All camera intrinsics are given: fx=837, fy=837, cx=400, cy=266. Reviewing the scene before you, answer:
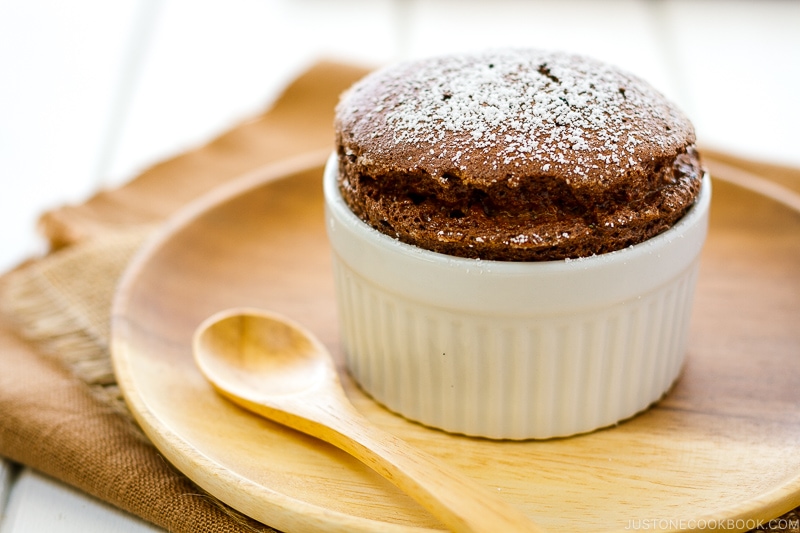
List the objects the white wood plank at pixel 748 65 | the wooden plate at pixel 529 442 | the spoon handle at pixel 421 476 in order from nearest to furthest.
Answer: the spoon handle at pixel 421 476 → the wooden plate at pixel 529 442 → the white wood plank at pixel 748 65

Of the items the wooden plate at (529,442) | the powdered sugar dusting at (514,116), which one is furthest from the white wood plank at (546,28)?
the powdered sugar dusting at (514,116)

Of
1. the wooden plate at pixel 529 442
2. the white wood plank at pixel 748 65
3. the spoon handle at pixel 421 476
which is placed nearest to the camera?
the spoon handle at pixel 421 476

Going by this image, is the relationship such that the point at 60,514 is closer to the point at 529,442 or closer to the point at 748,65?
the point at 529,442

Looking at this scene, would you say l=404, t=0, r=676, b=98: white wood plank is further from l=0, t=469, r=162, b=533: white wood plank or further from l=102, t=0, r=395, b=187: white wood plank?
l=0, t=469, r=162, b=533: white wood plank

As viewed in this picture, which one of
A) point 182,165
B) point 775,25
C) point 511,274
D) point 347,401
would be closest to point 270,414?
point 347,401

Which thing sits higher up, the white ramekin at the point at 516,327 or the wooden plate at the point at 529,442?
the white ramekin at the point at 516,327

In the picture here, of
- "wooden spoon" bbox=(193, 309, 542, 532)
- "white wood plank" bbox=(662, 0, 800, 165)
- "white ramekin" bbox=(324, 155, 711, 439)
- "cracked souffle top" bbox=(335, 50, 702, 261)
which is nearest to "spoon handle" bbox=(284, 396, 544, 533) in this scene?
"wooden spoon" bbox=(193, 309, 542, 532)

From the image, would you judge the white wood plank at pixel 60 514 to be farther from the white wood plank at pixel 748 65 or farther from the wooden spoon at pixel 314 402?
the white wood plank at pixel 748 65
